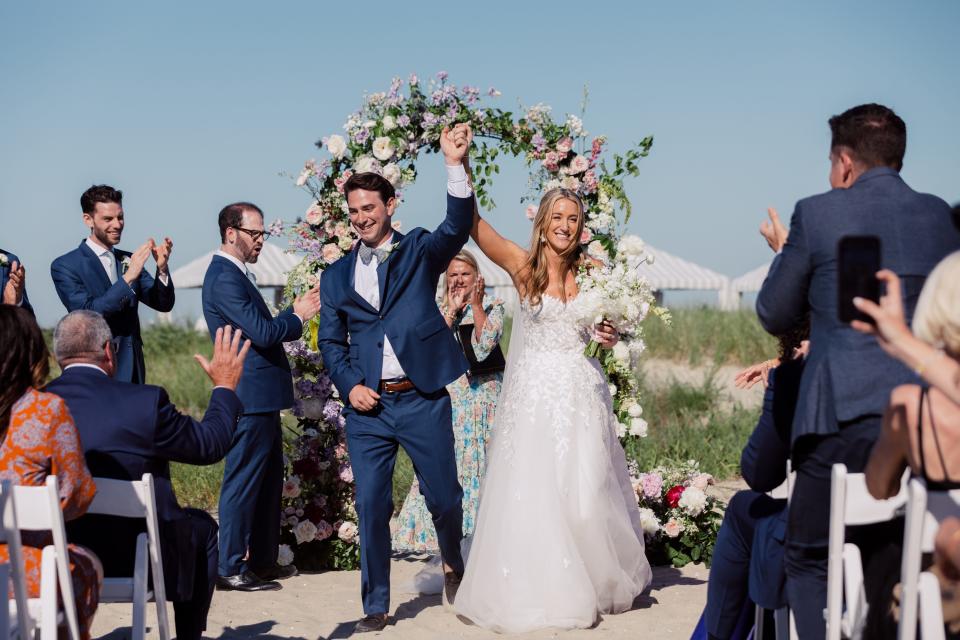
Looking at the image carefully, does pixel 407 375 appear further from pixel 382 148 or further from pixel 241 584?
pixel 241 584

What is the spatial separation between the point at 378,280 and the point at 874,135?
2.95m

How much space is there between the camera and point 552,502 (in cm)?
579

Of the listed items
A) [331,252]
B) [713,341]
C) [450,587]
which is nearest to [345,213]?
[331,252]

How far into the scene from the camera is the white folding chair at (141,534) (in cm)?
394

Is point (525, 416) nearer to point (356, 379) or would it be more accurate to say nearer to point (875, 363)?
point (356, 379)

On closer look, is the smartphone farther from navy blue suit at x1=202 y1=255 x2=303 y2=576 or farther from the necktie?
navy blue suit at x1=202 y1=255 x2=303 y2=576

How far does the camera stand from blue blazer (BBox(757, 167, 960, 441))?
11.6 ft

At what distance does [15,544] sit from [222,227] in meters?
3.51

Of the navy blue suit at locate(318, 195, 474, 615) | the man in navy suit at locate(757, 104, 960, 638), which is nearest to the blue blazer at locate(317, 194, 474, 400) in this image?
the navy blue suit at locate(318, 195, 474, 615)

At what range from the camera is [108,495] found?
395 centimetres

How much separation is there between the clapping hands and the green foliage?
13311 millimetres

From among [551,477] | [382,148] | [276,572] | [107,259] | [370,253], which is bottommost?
[276,572]

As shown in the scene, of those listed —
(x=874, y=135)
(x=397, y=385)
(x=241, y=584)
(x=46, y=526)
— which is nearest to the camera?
(x=46, y=526)

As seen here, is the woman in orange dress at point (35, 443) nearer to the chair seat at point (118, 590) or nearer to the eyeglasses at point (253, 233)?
the chair seat at point (118, 590)
